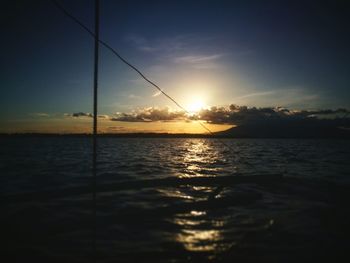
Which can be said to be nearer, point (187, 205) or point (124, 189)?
point (187, 205)

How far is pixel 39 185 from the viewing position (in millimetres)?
19125

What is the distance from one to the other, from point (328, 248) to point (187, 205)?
20.0ft

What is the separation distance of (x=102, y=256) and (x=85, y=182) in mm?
13097

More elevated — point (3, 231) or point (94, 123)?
point (94, 123)

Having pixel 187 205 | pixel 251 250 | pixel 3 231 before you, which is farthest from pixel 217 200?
pixel 3 231

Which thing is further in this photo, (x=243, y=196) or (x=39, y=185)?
(x=39, y=185)

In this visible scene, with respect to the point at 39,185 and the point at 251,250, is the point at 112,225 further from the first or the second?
the point at 39,185

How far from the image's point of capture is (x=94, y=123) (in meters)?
11.2

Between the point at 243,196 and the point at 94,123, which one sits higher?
the point at 94,123

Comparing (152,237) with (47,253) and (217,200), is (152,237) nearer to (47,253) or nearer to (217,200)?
(47,253)

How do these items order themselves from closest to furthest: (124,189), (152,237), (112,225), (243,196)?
(152,237)
(112,225)
(243,196)
(124,189)

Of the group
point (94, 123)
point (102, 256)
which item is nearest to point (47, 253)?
point (102, 256)

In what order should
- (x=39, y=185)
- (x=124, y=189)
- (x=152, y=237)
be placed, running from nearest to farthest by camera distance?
(x=152, y=237) < (x=124, y=189) < (x=39, y=185)

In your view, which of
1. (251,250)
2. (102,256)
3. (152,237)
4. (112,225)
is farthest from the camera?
(112,225)
